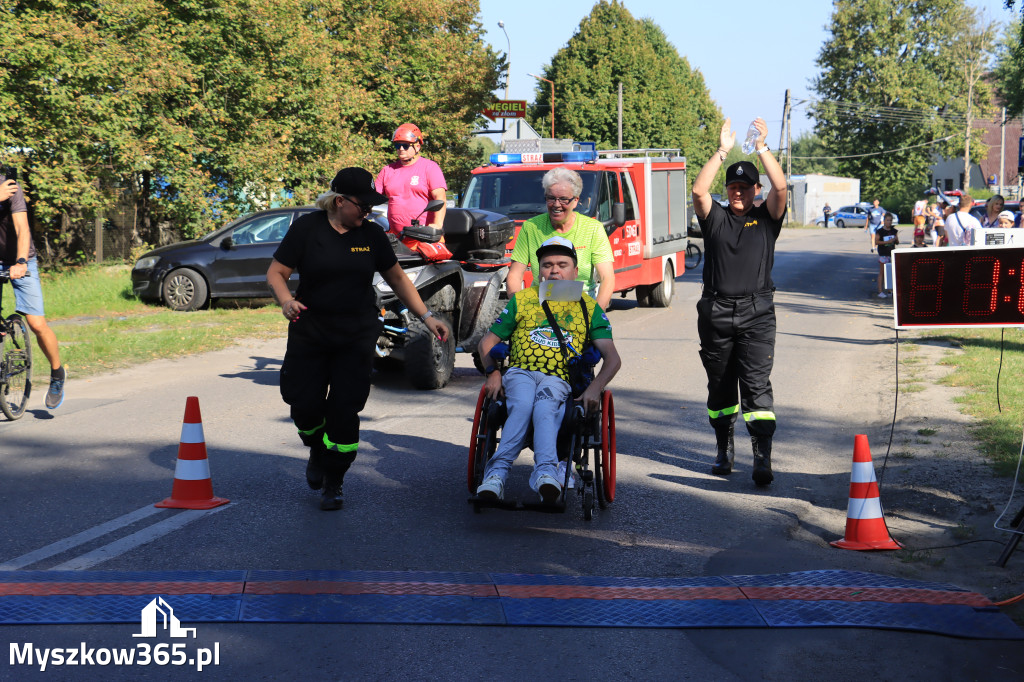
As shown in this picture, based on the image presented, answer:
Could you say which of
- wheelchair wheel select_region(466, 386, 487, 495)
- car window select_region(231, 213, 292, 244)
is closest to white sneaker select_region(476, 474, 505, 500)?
wheelchair wheel select_region(466, 386, 487, 495)

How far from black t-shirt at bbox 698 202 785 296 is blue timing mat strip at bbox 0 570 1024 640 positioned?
7.26 ft

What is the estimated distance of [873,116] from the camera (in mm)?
82188

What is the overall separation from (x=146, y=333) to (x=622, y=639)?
1128cm

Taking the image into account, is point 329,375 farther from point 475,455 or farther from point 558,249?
point 558,249

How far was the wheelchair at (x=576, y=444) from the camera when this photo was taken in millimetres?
5848

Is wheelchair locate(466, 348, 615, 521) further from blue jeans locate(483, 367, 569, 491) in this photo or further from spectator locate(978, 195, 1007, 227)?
spectator locate(978, 195, 1007, 227)

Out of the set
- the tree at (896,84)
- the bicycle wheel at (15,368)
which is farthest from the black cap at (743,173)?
the tree at (896,84)

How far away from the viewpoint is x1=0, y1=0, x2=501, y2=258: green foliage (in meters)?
18.1

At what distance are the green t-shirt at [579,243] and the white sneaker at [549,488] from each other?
173cm

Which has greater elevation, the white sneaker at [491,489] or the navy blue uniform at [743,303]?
the navy blue uniform at [743,303]

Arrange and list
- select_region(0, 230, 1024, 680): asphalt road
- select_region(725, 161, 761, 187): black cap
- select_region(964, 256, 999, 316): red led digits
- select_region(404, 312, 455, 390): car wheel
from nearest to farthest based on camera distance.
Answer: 1. select_region(0, 230, 1024, 680): asphalt road
2. select_region(964, 256, 999, 316): red led digits
3. select_region(725, 161, 761, 187): black cap
4. select_region(404, 312, 455, 390): car wheel

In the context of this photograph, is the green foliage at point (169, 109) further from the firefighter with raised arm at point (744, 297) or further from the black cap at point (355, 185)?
the firefighter with raised arm at point (744, 297)

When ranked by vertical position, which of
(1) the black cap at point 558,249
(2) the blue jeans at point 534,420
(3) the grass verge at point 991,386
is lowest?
(3) the grass verge at point 991,386

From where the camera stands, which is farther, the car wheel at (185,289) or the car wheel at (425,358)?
the car wheel at (185,289)
